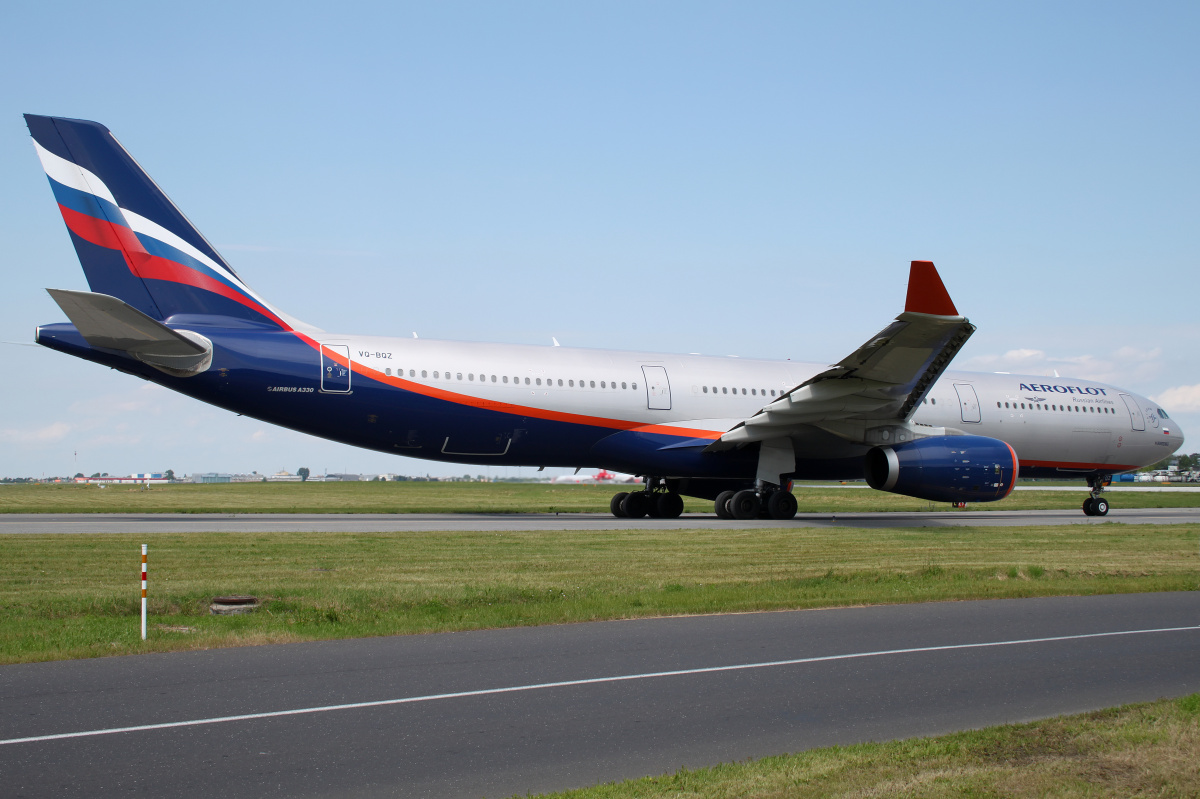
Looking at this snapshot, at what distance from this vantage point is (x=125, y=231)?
66.7ft

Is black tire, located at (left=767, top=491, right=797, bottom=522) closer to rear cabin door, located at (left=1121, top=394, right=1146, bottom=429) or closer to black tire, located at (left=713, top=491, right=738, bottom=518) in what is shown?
black tire, located at (left=713, top=491, right=738, bottom=518)

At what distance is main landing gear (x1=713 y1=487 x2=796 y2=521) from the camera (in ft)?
78.5

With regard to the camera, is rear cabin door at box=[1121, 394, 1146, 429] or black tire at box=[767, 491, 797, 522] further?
rear cabin door at box=[1121, 394, 1146, 429]

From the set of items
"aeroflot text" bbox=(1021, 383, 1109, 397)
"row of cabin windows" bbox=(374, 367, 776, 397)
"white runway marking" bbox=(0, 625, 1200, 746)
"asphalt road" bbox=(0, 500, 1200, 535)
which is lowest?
"white runway marking" bbox=(0, 625, 1200, 746)

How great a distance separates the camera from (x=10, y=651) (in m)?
8.12

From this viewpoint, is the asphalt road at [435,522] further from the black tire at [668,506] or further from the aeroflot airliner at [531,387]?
the aeroflot airliner at [531,387]

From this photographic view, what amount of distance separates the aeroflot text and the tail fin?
67.5 ft

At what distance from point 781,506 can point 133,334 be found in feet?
46.9

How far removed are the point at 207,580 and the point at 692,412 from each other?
48.1 feet

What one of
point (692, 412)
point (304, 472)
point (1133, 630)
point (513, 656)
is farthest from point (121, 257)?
point (304, 472)

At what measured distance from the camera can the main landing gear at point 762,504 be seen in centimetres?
2394

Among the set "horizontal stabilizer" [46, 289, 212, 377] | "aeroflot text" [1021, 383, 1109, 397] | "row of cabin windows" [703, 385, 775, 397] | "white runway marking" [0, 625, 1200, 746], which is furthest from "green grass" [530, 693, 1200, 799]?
"aeroflot text" [1021, 383, 1109, 397]

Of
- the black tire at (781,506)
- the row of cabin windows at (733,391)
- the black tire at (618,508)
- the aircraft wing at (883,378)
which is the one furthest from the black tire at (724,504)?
the black tire at (618,508)

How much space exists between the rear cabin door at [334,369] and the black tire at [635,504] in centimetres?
830
